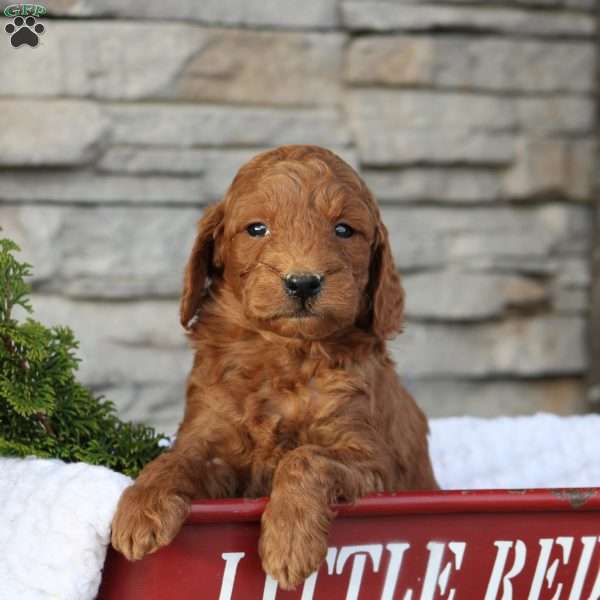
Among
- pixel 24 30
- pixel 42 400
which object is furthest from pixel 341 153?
pixel 42 400

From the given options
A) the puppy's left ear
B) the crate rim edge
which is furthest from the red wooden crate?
the puppy's left ear

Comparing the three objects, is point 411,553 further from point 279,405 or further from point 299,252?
point 299,252

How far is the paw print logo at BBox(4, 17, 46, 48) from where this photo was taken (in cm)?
363

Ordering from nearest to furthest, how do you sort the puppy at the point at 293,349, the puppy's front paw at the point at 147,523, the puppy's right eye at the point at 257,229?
the puppy's front paw at the point at 147,523 → the puppy at the point at 293,349 → the puppy's right eye at the point at 257,229

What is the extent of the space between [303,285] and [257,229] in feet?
0.73

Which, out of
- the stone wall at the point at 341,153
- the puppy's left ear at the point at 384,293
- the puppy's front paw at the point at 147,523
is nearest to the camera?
the puppy's front paw at the point at 147,523

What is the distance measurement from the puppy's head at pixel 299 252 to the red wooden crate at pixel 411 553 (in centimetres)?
37

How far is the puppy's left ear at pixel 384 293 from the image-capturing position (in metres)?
2.20

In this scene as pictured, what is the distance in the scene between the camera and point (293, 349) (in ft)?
7.16

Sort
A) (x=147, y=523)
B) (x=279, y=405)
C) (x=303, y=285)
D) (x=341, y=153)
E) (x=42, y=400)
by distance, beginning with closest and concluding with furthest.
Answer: (x=147, y=523) < (x=303, y=285) < (x=42, y=400) < (x=279, y=405) < (x=341, y=153)

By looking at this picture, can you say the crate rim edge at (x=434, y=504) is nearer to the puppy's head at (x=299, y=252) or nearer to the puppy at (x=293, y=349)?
the puppy at (x=293, y=349)

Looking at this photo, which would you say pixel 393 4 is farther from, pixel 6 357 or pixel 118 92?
pixel 6 357

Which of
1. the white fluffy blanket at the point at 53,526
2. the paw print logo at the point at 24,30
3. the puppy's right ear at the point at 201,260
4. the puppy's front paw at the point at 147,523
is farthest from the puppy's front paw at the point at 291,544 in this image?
the paw print logo at the point at 24,30

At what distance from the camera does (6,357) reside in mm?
2074
